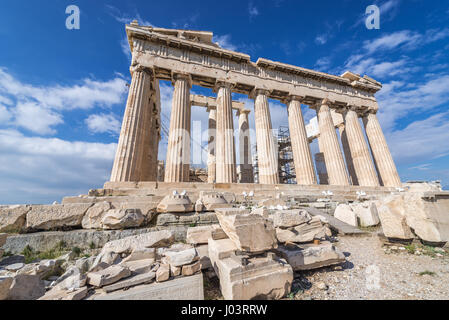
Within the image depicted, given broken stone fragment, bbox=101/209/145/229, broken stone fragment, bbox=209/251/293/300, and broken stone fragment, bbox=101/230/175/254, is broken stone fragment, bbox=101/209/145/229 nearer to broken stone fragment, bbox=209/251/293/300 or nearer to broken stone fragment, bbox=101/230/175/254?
broken stone fragment, bbox=101/230/175/254

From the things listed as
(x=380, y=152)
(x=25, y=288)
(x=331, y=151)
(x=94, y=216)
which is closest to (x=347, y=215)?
(x=25, y=288)

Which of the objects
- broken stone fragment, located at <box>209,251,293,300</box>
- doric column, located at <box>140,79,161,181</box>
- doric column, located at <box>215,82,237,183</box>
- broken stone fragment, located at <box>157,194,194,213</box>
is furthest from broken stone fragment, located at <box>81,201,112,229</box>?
doric column, located at <box>140,79,161,181</box>

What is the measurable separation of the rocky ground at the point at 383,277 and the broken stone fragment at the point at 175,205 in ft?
10.7

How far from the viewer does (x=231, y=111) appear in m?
11.8

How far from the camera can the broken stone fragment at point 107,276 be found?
2.04 meters

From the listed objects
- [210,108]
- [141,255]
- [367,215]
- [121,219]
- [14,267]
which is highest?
[210,108]

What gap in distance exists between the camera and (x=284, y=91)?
1407cm

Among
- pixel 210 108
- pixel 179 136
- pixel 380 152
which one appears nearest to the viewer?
pixel 179 136

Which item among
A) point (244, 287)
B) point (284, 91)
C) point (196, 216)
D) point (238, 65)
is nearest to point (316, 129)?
point (284, 91)

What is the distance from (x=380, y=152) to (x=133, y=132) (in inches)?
848

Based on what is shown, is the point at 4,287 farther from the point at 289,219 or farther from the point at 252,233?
the point at 289,219

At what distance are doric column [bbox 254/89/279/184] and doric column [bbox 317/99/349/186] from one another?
5127 millimetres
